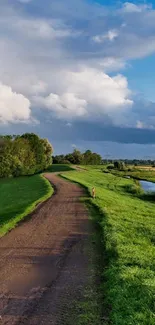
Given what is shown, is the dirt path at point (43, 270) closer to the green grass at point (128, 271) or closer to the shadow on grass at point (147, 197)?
the green grass at point (128, 271)

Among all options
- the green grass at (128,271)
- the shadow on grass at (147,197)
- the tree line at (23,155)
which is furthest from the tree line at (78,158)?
the green grass at (128,271)

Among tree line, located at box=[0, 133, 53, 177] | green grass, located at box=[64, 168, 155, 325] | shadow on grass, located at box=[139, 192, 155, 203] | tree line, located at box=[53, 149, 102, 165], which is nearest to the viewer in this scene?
green grass, located at box=[64, 168, 155, 325]

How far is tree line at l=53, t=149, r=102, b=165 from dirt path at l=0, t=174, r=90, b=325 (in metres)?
127

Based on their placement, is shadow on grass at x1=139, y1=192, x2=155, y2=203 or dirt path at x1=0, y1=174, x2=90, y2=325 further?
shadow on grass at x1=139, y1=192, x2=155, y2=203

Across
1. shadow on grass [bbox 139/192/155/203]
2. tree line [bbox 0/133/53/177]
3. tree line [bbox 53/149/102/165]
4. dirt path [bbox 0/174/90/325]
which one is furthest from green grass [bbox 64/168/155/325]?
tree line [bbox 53/149/102/165]

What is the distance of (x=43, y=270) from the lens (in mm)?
12461

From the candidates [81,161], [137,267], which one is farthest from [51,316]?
[81,161]

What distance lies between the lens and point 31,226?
→ 20.3 metres

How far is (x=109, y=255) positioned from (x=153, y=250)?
8.85ft

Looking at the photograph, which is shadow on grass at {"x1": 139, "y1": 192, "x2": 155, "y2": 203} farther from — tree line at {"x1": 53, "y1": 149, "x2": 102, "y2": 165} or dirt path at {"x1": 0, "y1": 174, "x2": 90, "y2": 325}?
tree line at {"x1": 53, "y1": 149, "x2": 102, "y2": 165}

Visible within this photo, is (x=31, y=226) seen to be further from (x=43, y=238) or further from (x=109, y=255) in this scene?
(x=109, y=255)

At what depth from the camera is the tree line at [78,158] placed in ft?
501

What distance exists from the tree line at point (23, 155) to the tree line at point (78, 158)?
3493 cm

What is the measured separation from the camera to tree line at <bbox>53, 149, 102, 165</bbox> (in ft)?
501
